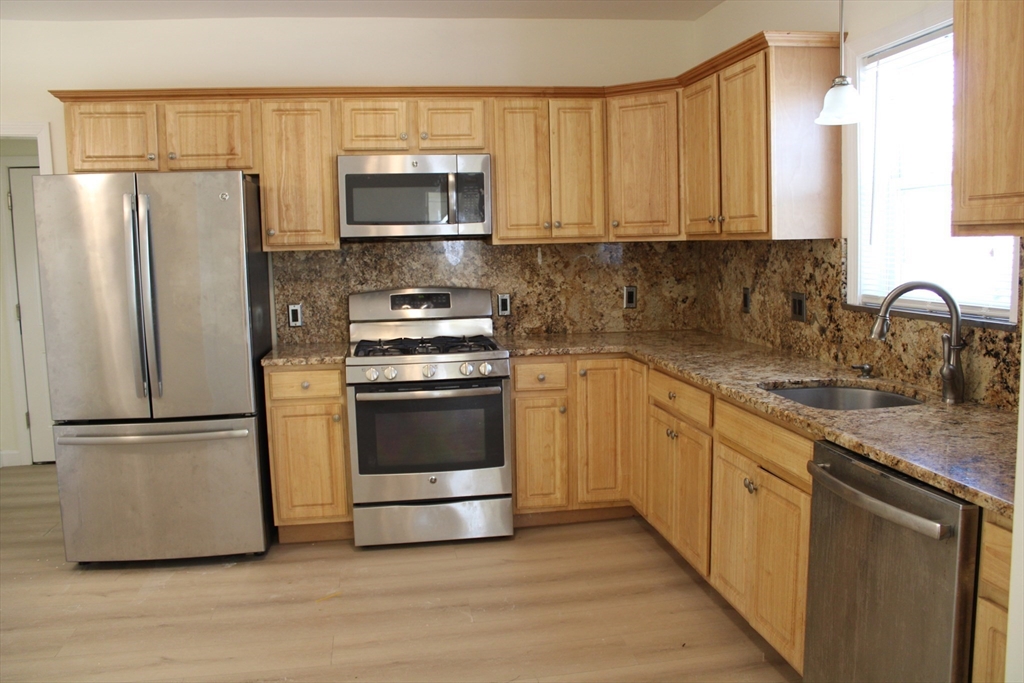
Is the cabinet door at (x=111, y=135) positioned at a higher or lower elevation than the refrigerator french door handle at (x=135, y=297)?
higher

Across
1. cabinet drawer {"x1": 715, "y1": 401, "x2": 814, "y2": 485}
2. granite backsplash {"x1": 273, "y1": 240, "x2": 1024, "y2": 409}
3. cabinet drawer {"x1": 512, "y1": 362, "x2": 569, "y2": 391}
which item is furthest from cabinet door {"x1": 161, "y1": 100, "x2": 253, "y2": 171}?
cabinet drawer {"x1": 715, "y1": 401, "x2": 814, "y2": 485}

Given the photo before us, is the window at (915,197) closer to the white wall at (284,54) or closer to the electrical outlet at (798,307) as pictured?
the electrical outlet at (798,307)

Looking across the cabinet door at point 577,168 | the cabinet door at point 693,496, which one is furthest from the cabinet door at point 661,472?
the cabinet door at point 577,168

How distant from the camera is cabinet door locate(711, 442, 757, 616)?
2.55 meters

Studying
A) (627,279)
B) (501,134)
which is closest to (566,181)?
(501,134)

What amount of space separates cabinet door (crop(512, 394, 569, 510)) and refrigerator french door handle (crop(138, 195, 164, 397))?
5.14 ft

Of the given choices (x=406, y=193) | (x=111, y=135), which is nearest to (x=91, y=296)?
(x=111, y=135)

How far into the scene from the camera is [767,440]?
2.39 metres

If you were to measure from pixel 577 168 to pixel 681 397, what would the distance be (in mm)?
1356

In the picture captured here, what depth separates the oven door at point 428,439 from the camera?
353 centimetres

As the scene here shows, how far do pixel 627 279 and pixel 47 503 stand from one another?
341 cm

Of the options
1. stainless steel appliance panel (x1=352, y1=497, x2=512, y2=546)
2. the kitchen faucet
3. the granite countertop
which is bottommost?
stainless steel appliance panel (x1=352, y1=497, x2=512, y2=546)

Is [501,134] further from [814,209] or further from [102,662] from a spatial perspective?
[102,662]

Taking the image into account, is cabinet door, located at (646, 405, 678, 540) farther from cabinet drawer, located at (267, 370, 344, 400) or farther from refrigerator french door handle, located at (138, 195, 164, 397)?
refrigerator french door handle, located at (138, 195, 164, 397)
